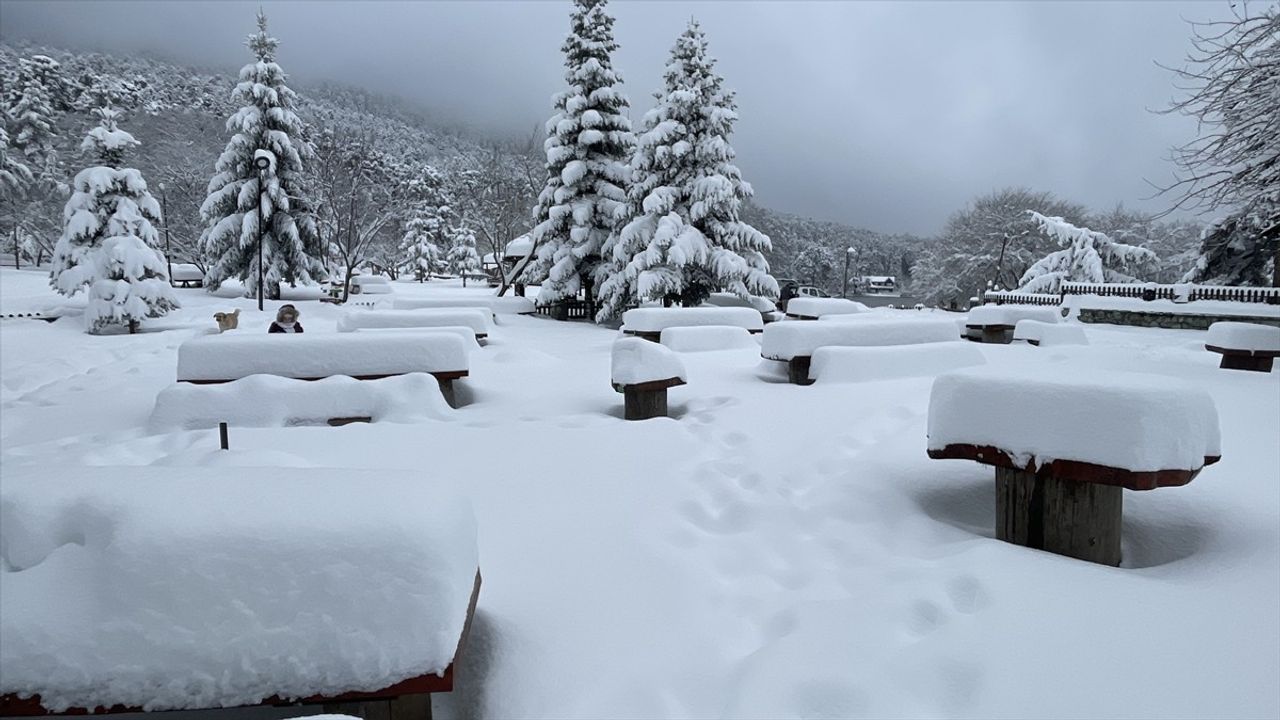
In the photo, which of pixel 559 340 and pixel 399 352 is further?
pixel 559 340

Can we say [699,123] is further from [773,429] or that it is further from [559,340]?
[773,429]

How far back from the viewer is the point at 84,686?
6.09ft

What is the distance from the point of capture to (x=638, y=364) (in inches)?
259

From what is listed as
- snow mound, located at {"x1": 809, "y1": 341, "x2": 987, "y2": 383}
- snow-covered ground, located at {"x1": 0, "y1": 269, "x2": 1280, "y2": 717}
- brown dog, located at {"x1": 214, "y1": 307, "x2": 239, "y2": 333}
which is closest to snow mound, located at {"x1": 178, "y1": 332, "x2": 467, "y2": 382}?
snow-covered ground, located at {"x1": 0, "y1": 269, "x2": 1280, "y2": 717}

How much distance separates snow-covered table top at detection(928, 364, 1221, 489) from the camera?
3.24 m

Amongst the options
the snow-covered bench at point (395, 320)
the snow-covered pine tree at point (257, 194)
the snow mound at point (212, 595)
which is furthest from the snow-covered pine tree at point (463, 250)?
the snow mound at point (212, 595)

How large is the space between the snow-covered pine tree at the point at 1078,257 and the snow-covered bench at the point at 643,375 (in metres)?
31.4

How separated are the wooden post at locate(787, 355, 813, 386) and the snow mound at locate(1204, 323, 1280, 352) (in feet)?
19.4

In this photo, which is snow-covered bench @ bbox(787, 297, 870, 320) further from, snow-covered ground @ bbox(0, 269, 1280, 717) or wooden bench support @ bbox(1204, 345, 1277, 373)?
snow-covered ground @ bbox(0, 269, 1280, 717)

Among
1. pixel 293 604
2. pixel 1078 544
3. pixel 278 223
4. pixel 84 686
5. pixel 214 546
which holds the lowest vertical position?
pixel 1078 544

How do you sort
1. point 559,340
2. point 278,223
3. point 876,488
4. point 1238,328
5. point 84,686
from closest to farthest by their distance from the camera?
1. point 84,686
2. point 876,488
3. point 1238,328
4. point 559,340
5. point 278,223

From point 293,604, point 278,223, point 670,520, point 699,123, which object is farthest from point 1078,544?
point 278,223

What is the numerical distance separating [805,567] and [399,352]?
5474mm

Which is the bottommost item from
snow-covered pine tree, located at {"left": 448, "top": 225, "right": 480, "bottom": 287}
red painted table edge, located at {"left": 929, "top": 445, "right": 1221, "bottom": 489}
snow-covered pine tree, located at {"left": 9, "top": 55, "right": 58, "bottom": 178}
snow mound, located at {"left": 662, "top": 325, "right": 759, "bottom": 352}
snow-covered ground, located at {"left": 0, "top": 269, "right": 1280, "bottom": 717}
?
snow-covered ground, located at {"left": 0, "top": 269, "right": 1280, "bottom": 717}
